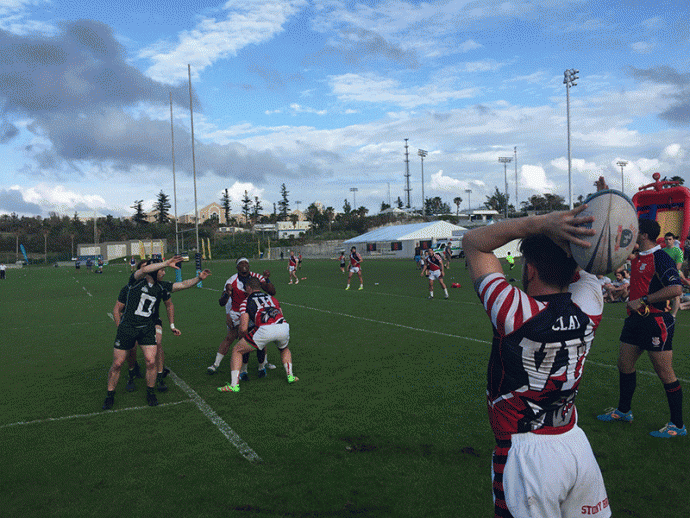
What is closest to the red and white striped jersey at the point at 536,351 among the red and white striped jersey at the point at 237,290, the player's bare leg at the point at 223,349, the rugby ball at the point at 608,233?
the rugby ball at the point at 608,233

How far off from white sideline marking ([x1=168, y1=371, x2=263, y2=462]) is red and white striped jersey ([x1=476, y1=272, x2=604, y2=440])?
11.3 feet

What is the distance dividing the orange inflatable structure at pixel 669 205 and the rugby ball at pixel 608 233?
13.0 ft

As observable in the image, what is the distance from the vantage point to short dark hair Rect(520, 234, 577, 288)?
209 centimetres

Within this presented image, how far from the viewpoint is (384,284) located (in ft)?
81.2

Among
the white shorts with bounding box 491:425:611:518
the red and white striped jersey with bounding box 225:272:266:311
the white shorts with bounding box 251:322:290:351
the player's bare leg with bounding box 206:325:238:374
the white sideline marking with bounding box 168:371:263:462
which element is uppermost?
the red and white striped jersey with bounding box 225:272:266:311

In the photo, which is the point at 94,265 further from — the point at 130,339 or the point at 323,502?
the point at 323,502

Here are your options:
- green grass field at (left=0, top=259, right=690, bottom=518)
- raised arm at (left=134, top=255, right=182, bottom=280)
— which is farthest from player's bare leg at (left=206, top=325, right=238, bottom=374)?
raised arm at (left=134, top=255, right=182, bottom=280)

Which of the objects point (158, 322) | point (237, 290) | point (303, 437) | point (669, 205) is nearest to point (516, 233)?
point (303, 437)

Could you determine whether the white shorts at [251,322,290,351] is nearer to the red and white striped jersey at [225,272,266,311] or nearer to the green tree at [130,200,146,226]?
the red and white striped jersey at [225,272,266,311]

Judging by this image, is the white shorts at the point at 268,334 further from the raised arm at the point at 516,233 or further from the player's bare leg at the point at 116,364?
the raised arm at the point at 516,233

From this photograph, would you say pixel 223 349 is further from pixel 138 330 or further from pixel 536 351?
pixel 536 351

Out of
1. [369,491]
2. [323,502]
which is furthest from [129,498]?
[369,491]

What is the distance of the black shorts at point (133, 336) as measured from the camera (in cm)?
673

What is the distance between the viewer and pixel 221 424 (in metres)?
5.98
